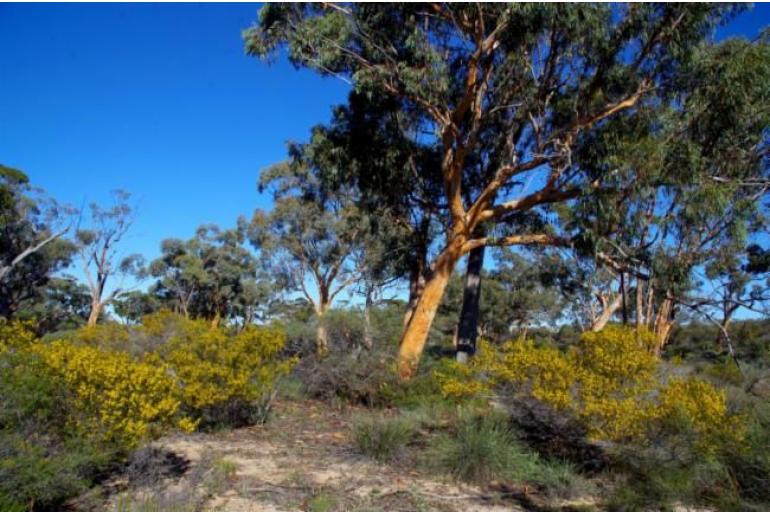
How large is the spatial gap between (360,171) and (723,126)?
7.72 metres

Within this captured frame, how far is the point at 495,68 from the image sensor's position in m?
12.3

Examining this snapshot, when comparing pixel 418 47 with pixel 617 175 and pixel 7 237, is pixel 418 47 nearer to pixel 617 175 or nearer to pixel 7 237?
pixel 617 175

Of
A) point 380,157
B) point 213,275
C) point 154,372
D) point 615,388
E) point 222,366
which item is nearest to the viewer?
point 154,372

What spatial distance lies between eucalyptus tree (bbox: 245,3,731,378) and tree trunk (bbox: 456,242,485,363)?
167cm

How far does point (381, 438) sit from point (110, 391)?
119 inches

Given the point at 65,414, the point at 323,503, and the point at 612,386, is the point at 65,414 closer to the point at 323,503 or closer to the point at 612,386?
the point at 323,503

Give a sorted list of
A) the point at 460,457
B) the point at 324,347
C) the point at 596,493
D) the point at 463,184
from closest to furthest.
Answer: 1. the point at 596,493
2. the point at 460,457
3. the point at 324,347
4. the point at 463,184

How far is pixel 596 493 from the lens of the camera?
17.4 feet

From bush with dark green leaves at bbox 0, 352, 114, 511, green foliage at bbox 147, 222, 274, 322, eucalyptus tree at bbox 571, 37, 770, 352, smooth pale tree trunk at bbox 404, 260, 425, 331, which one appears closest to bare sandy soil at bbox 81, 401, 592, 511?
bush with dark green leaves at bbox 0, 352, 114, 511

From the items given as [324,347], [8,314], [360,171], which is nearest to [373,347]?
[324,347]

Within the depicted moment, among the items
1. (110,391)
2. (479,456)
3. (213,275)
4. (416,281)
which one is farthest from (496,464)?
(213,275)

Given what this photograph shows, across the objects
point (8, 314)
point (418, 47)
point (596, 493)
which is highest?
point (418, 47)

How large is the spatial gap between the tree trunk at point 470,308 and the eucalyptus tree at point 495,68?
5.49ft

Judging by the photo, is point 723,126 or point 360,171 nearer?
point 723,126
